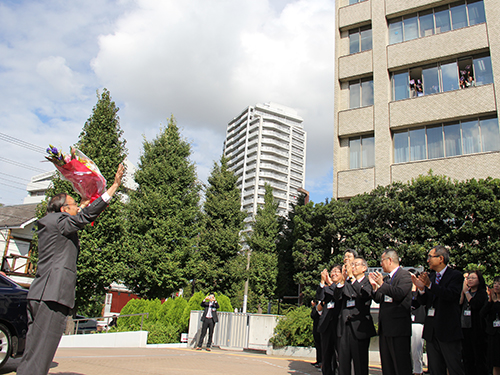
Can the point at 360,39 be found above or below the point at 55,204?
above

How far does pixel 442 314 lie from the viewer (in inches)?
195

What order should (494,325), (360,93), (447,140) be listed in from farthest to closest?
1. (360,93)
2. (447,140)
3. (494,325)

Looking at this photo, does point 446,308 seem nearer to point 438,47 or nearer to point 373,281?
point 373,281

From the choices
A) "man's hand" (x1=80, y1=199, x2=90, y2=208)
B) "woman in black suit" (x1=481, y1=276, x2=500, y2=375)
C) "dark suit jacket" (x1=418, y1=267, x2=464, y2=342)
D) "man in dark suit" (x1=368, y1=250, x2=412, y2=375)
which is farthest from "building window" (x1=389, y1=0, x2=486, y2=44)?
"man's hand" (x1=80, y1=199, x2=90, y2=208)

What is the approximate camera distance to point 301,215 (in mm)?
20969

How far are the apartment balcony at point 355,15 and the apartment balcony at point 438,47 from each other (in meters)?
3.10

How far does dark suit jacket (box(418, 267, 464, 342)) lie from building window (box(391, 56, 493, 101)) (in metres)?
18.2

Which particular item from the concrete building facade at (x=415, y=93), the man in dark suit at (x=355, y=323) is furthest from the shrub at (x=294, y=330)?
the concrete building facade at (x=415, y=93)

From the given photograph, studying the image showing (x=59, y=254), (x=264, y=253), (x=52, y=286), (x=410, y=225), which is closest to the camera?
(x=52, y=286)

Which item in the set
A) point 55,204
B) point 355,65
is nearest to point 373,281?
point 55,204

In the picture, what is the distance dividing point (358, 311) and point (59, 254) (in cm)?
391

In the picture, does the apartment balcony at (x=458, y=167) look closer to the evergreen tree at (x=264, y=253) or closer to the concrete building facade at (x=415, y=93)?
the concrete building facade at (x=415, y=93)

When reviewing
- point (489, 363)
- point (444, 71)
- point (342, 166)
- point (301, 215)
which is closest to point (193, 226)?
point (301, 215)

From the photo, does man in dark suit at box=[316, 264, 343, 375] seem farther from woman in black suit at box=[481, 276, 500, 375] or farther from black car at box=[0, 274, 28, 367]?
black car at box=[0, 274, 28, 367]
